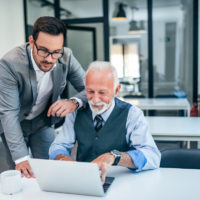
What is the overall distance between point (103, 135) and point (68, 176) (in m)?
0.48

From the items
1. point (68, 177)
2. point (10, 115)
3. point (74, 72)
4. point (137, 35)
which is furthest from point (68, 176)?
point (137, 35)

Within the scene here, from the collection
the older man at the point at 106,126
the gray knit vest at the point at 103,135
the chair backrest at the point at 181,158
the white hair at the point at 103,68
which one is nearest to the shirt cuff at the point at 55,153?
the older man at the point at 106,126

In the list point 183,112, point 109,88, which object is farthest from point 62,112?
point 183,112

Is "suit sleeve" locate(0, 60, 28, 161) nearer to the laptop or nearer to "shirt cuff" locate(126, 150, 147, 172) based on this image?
the laptop

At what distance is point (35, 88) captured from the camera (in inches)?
72.4

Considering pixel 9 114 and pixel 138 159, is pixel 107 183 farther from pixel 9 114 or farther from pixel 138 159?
pixel 9 114

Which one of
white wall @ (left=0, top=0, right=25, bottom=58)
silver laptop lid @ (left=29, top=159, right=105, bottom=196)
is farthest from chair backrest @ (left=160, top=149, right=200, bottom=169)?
white wall @ (left=0, top=0, right=25, bottom=58)

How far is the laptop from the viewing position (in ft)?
3.61

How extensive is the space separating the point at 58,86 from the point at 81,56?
4.35 m

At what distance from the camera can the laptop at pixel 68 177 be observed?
1101 mm

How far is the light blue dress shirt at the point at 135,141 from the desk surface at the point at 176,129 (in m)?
0.92

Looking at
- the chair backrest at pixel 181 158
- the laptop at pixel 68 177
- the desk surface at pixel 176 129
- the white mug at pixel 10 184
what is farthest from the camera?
the desk surface at pixel 176 129

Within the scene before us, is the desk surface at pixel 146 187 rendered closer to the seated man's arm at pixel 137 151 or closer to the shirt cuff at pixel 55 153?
the seated man's arm at pixel 137 151

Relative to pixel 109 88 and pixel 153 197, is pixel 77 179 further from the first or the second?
pixel 109 88
